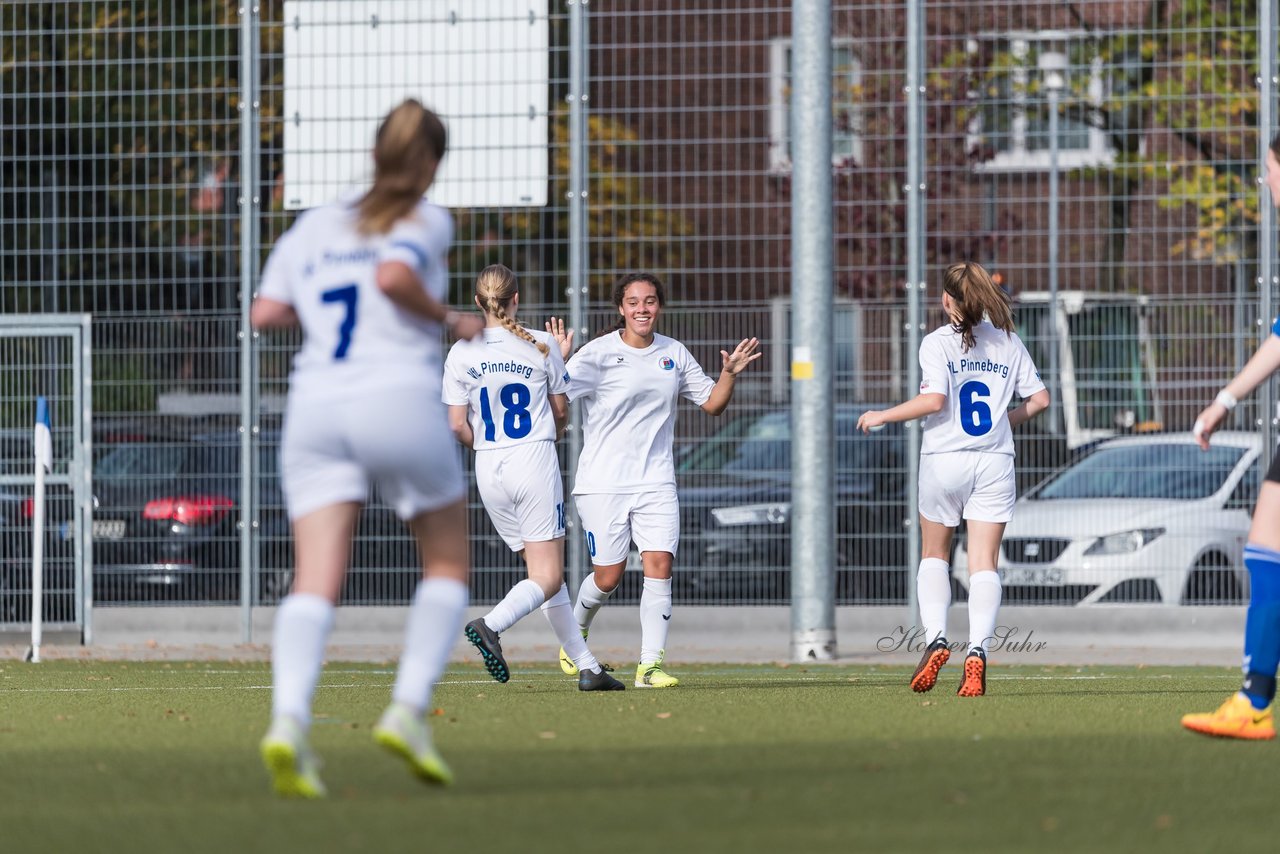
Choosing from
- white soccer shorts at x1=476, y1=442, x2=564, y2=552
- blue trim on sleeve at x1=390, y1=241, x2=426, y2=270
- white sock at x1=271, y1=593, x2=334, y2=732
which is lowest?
white sock at x1=271, y1=593, x2=334, y2=732

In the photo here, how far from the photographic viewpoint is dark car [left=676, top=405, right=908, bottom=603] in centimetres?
1391

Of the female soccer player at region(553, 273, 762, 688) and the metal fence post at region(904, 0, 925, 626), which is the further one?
the metal fence post at region(904, 0, 925, 626)

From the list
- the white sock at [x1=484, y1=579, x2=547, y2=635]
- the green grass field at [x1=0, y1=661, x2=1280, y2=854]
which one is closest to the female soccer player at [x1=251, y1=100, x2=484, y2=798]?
the green grass field at [x1=0, y1=661, x2=1280, y2=854]

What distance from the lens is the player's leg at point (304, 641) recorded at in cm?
530

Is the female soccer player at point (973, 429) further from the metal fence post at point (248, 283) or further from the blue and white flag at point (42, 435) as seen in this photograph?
the metal fence post at point (248, 283)

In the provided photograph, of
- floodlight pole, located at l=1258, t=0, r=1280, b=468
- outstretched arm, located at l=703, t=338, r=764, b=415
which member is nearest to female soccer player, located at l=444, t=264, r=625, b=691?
outstretched arm, located at l=703, t=338, r=764, b=415

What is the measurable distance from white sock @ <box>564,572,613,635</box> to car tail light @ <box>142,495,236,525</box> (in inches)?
195

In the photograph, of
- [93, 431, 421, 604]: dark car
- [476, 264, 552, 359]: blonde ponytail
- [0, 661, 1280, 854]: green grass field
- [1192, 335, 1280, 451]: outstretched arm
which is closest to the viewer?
[0, 661, 1280, 854]: green grass field

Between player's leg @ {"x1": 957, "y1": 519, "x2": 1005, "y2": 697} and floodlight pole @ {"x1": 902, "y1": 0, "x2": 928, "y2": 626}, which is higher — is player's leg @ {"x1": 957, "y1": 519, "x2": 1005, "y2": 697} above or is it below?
below

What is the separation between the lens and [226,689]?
10.1 m

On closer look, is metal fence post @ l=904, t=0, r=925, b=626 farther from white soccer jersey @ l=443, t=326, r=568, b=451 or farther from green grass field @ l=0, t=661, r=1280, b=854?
white soccer jersey @ l=443, t=326, r=568, b=451

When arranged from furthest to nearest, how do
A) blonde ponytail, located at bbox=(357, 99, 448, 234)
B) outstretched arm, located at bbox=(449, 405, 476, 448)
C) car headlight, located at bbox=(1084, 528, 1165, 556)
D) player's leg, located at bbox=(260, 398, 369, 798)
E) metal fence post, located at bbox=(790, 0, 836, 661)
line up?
car headlight, located at bbox=(1084, 528, 1165, 556) < metal fence post, located at bbox=(790, 0, 836, 661) < outstretched arm, located at bbox=(449, 405, 476, 448) < blonde ponytail, located at bbox=(357, 99, 448, 234) < player's leg, located at bbox=(260, 398, 369, 798)

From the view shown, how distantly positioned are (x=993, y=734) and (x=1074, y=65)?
8311mm

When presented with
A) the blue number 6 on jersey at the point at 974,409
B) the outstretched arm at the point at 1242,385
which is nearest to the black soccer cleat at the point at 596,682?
the blue number 6 on jersey at the point at 974,409
